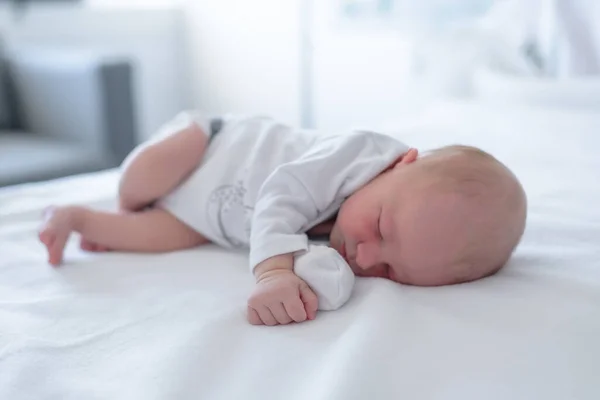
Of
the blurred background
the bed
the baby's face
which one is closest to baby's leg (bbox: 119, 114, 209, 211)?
the bed

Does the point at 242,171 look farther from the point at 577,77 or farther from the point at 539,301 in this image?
the point at 577,77

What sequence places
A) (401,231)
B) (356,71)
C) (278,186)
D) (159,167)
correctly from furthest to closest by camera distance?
(356,71) → (159,167) → (278,186) → (401,231)

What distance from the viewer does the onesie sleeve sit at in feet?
2.85

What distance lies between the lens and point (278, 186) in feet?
2.97

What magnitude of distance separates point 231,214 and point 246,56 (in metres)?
2.58

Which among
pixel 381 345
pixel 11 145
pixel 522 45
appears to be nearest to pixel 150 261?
pixel 381 345

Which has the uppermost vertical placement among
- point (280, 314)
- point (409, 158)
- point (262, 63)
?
point (409, 158)

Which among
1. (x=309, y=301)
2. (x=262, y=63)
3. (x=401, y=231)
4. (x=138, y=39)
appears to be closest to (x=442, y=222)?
(x=401, y=231)

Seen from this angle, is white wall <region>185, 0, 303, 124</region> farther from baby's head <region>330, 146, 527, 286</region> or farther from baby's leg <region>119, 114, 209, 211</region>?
baby's head <region>330, 146, 527, 286</region>

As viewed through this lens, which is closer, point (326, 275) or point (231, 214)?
point (326, 275)

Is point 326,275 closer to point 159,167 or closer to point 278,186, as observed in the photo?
point 278,186

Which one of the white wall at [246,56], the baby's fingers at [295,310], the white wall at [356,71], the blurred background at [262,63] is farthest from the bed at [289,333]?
the white wall at [246,56]

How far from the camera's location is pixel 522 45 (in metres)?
2.33

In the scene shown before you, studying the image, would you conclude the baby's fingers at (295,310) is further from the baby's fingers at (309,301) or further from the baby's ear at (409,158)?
the baby's ear at (409,158)
